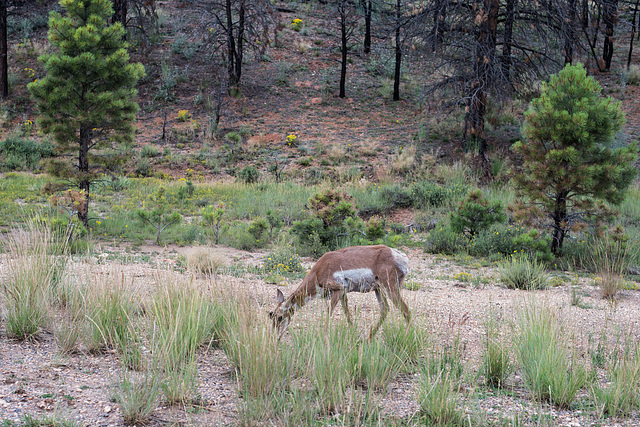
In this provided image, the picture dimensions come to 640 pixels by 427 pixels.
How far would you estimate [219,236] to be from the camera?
13.4 meters

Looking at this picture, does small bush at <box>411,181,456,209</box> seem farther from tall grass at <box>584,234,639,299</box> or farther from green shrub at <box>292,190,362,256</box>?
tall grass at <box>584,234,639,299</box>

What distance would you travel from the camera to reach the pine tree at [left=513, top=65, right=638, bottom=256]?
34.8 feet

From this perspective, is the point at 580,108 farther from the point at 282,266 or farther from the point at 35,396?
the point at 35,396

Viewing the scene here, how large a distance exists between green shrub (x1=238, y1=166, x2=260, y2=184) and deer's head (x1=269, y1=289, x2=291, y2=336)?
1623 cm

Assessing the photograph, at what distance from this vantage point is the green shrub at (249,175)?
2118cm

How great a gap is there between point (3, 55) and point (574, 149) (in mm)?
28847

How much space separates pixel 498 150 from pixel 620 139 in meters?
4.67

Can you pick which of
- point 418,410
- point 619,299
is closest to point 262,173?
point 619,299

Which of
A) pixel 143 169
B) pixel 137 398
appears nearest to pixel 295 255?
pixel 137 398

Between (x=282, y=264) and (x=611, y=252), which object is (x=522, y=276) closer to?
(x=611, y=252)

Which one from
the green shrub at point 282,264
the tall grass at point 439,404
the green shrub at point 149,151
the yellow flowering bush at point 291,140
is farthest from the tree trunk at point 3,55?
the tall grass at point 439,404

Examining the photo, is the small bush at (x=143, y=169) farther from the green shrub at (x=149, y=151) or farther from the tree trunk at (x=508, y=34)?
the tree trunk at (x=508, y=34)

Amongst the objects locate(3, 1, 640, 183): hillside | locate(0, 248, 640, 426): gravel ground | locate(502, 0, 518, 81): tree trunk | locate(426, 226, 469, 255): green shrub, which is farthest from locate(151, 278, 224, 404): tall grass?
locate(502, 0, 518, 81): tree trunk

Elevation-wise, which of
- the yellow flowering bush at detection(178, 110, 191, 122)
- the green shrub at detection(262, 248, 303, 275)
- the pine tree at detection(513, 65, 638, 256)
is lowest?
the green shrub at detection(262, 248, 303, 275)
